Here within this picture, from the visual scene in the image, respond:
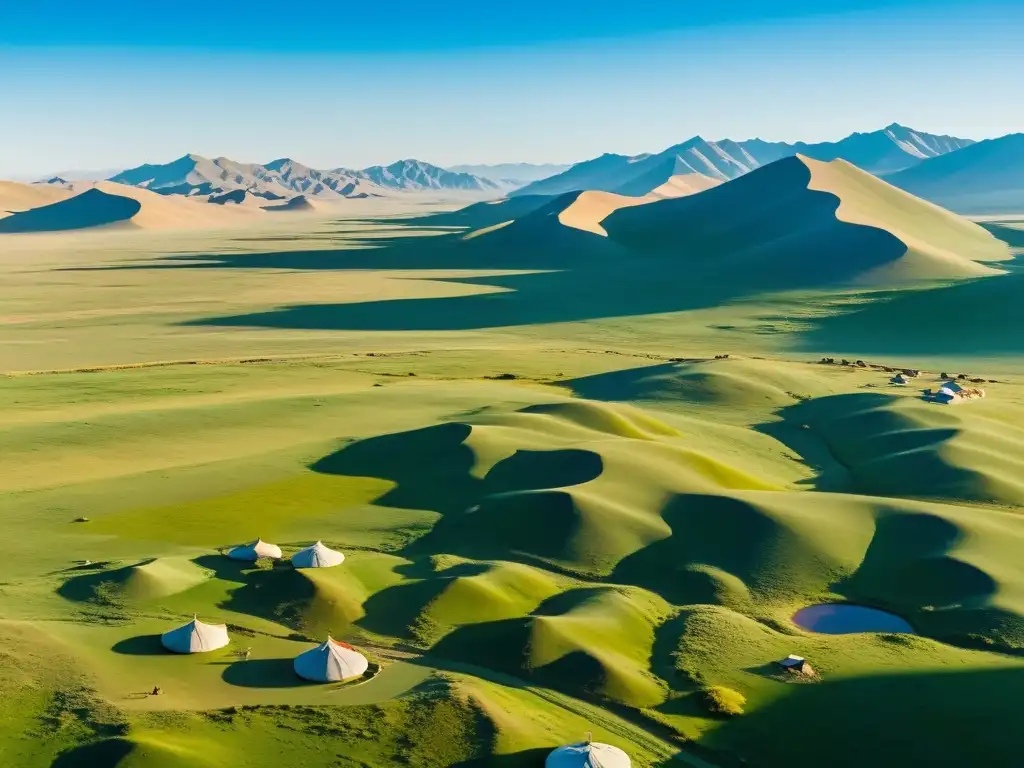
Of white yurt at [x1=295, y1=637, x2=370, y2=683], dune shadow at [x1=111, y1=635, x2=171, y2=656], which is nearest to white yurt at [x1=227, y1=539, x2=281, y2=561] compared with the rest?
dune shadow at [x1=111, y1=635, x2=171, y2=656]

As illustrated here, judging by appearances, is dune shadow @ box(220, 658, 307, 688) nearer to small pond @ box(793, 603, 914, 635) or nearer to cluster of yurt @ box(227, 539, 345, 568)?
cluster of yurt @ box(227, 539, 345, 568)

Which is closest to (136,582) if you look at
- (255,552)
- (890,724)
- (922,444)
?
(255,552)

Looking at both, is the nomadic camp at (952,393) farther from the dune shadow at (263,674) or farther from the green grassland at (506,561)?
the dune shadow at (263,674)

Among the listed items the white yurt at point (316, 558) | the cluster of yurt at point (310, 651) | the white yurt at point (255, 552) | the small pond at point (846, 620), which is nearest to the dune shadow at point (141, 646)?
the cluster of yurt at point (310, 651)

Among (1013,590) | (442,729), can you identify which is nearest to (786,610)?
(1013,590)

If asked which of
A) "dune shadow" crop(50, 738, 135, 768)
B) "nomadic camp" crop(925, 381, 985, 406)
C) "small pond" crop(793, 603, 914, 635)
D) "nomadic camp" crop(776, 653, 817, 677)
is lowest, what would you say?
"small pond" crop(793, 603, 914, 635)

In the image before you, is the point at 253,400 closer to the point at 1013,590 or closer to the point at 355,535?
the point at 355,535
